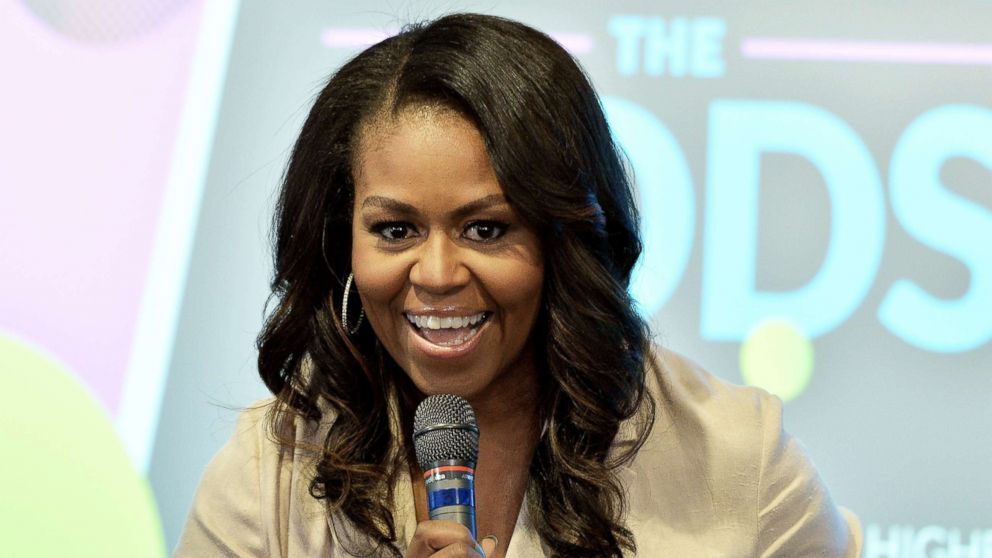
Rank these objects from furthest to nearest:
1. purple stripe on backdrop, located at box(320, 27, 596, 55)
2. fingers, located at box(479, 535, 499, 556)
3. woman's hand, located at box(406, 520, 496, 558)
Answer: purple stripe on backdrop, located at box(320, 27, 596, 55) → fingers, located at box(479, 535, 499, 556) → woman's hand, located at box(406, 520, 496, 558)

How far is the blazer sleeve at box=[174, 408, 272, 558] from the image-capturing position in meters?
1.94

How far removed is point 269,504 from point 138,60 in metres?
1.50

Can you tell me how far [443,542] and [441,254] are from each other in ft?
1.58

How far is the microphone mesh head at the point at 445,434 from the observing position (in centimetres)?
145

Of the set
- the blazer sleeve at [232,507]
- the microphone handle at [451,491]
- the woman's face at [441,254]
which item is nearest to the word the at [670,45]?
the woman's face at [441,254]

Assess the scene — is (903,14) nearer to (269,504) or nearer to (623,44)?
(623,44)

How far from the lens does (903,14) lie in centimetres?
287

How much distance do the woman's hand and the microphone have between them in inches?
1.1

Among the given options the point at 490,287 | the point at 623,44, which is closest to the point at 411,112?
the point at 490,287

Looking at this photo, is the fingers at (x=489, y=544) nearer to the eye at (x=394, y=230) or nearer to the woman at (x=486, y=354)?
the woman at (x=486, y=354)

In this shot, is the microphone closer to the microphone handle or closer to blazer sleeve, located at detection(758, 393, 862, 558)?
the microphone handle

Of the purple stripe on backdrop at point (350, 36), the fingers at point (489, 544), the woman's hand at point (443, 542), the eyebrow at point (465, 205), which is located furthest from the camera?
the purple stripe on backdrop at point (350, 36)

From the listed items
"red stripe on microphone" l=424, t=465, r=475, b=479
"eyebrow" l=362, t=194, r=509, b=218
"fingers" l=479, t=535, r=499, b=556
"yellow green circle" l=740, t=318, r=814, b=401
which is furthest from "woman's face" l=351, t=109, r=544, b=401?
"yellow green circle" l=740, t=318, r=814, b=401

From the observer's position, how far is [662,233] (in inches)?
111
